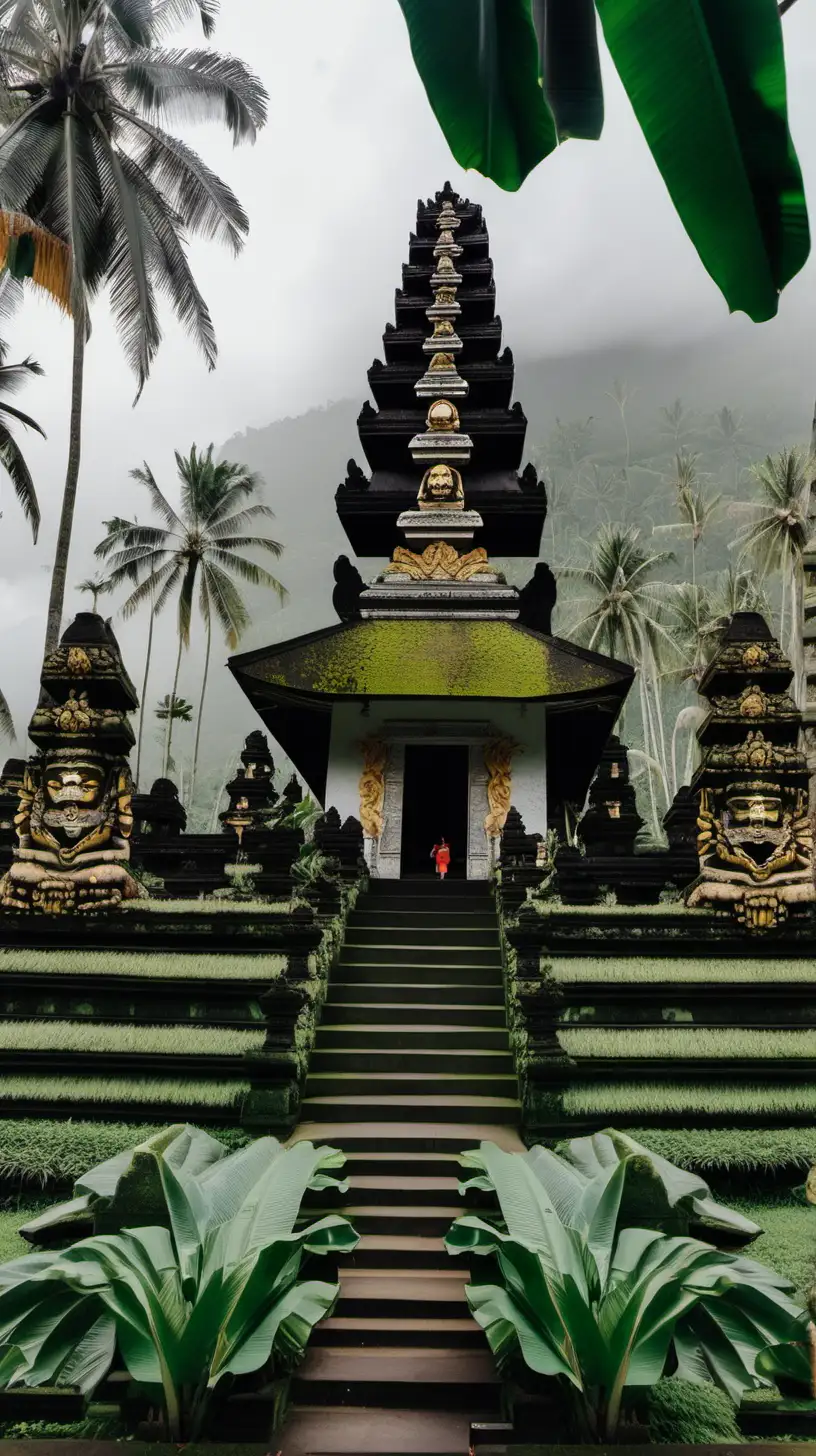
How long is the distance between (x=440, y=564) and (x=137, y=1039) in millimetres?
10163

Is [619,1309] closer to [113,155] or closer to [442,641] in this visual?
[442,641]

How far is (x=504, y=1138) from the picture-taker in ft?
23.5

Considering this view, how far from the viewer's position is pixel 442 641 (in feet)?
48.3

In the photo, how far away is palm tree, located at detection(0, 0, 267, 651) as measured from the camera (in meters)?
19.2

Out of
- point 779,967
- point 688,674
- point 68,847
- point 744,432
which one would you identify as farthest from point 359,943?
point 744,432

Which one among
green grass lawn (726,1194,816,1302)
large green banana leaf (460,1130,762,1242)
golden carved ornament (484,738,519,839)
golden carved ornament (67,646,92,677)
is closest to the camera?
large green banana leaf (460,1130,762,1242)

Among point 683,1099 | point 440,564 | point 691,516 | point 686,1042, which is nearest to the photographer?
point 683,1099

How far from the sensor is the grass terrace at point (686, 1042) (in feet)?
25.2

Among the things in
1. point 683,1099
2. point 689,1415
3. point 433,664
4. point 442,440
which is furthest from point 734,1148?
point 442,440

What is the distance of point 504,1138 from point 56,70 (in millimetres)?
22196

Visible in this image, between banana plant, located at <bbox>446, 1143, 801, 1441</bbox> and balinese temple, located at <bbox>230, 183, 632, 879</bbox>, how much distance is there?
9.47m

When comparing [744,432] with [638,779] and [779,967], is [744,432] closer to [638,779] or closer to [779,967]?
[638,779]

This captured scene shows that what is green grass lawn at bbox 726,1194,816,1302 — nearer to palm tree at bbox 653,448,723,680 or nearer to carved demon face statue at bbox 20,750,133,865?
carved demon face statue at bbox 20,750,133,865

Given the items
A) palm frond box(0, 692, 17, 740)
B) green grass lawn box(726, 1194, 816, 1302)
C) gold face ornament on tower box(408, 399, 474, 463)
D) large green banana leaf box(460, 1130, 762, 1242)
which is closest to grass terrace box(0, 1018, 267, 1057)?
large green banana leaf box(460, 1130, 762, 1242)
